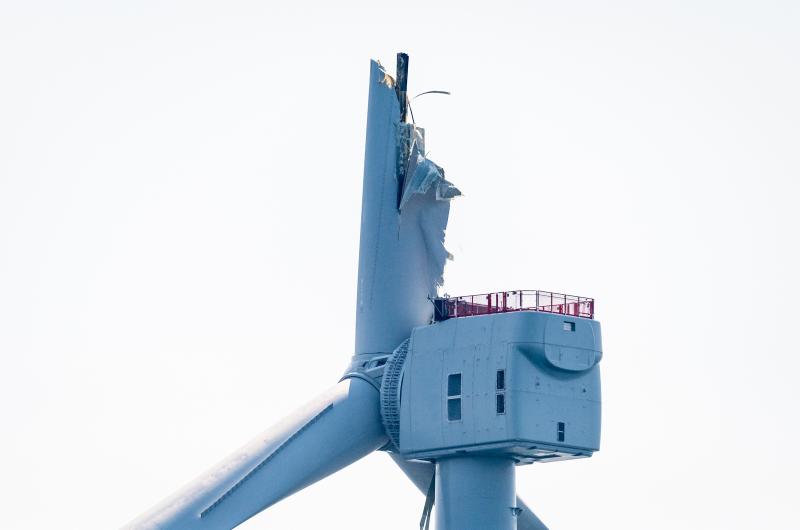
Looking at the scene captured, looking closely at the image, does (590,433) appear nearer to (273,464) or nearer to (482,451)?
(482,451)

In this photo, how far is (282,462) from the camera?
84000mm

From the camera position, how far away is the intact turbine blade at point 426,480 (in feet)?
291

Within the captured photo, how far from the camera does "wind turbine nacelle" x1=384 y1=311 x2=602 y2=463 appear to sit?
82.1m

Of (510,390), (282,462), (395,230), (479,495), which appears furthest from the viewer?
(395,230)

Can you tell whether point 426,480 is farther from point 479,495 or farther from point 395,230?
point 395,230

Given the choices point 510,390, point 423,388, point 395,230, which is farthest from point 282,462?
point 395,230

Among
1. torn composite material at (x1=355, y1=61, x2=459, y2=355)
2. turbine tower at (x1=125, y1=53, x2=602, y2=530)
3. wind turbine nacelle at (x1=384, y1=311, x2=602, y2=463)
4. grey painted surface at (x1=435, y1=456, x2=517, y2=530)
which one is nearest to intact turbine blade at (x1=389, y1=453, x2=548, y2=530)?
turbine tower at (x1=125, y1=53, x2=602, y2=530)

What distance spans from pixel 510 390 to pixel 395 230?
9.59 metres

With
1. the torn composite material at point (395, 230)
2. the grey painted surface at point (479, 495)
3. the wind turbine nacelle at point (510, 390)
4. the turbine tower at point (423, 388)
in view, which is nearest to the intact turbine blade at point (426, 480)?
the turbine tower at point (423, 388)

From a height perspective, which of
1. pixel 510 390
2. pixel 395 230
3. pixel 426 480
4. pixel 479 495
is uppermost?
pixel 395 230

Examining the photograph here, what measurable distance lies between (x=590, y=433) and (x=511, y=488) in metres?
3.46

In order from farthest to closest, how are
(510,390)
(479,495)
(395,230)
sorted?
(395,230) → (479,495) → (510,390)

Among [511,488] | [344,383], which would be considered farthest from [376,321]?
[511,488]

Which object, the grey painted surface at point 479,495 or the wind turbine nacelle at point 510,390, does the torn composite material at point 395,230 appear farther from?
the grey painted surface at point 479,495
